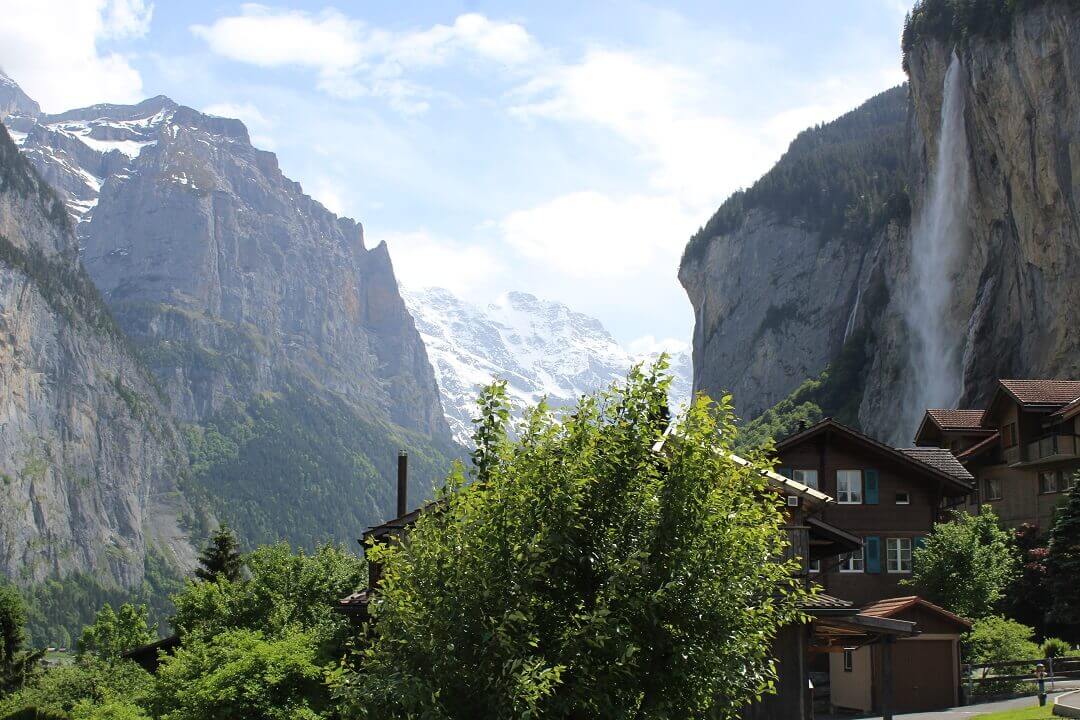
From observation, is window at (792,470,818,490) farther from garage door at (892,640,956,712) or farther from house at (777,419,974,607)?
garage door at (892,640,956,712)

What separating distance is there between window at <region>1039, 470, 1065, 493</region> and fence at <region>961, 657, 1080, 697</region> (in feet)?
78.0

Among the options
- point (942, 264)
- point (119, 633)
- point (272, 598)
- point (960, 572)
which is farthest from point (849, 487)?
point (942, 264)

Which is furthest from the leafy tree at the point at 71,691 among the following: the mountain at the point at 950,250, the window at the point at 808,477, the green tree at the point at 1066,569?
the mountain at the point at 950,250

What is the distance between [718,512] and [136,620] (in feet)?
265

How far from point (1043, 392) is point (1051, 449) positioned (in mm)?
4174

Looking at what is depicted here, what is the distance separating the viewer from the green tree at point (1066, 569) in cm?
4944

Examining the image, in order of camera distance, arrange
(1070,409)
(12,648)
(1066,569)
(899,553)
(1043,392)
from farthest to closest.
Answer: (12,648)
(1043,392)
(1070,409)
(899,553)
(1066,569)

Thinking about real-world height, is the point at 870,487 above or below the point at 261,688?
above

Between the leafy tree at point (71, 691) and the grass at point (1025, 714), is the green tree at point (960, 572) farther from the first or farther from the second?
the leafy tree at point (71, 691)

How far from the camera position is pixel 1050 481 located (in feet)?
213

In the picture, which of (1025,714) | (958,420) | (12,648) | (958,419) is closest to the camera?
(1025,714)

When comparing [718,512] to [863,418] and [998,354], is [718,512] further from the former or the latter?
[863,418]

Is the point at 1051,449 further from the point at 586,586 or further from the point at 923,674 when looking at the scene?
the point at 586,586

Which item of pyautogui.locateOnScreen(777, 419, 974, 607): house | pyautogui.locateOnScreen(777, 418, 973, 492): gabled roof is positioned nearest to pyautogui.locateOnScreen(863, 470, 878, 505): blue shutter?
pyautogui.locateOnScreen(777, 419, 974, 607): house
